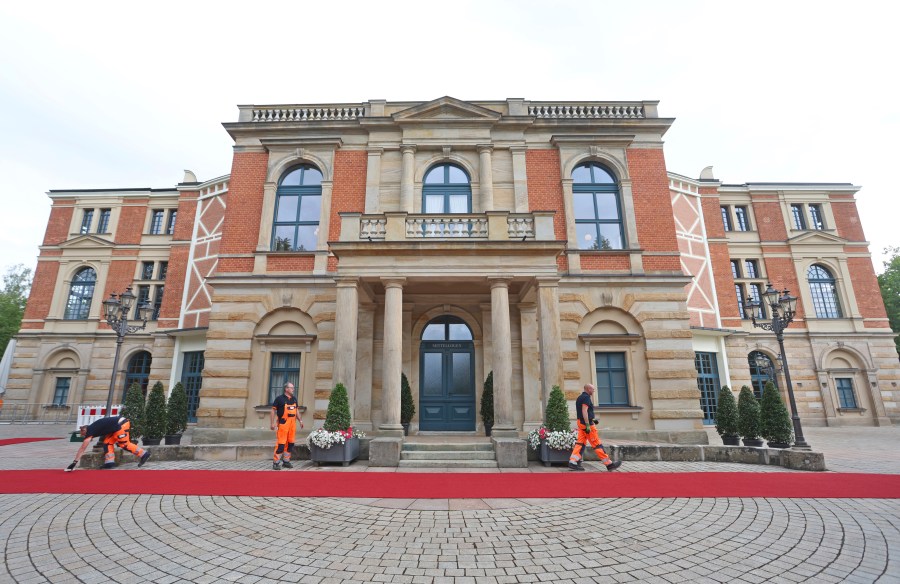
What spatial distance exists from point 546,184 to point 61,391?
29.2 metres

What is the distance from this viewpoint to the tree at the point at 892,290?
90.7 feet

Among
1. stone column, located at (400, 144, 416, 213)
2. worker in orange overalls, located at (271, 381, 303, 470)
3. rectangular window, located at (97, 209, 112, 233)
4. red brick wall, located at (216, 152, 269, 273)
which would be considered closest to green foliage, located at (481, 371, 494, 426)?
worker in orange overalls, located at (271, 381, 303, 470)

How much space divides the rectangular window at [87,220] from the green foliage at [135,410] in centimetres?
2135

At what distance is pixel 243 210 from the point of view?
13.9 m

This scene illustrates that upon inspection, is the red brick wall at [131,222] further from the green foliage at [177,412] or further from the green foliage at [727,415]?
the green foliage at [727,415]

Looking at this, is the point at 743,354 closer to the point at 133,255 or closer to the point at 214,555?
the point at 214,555

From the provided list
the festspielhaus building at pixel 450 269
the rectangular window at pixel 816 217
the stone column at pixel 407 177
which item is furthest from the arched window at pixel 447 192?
the rectangular window at pixel 816 217

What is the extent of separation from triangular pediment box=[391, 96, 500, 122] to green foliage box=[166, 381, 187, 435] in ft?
38.4

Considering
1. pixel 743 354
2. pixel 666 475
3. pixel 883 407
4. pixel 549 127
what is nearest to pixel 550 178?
pixel 549 127

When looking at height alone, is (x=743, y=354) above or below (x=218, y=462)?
above

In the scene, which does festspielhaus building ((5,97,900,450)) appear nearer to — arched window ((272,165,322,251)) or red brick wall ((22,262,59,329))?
arched window ((272,165,322,251))

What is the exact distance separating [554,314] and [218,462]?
846cm

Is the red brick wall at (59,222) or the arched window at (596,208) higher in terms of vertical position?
the red brick wall at (59,222)

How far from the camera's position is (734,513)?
17.3 ft
